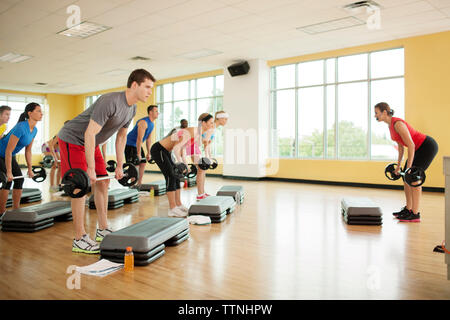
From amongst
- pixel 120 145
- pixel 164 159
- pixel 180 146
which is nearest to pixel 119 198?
pixel 164 159

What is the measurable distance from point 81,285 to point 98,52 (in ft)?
23.1

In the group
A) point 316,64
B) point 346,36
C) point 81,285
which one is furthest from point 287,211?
point 316,64

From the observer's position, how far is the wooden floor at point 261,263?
2.10m

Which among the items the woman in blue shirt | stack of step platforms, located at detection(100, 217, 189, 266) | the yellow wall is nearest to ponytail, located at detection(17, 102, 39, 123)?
the woman in blue shirt

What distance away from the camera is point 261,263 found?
2639 mm

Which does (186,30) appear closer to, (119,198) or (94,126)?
(119,198)

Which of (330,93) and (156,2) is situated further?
(330,93)

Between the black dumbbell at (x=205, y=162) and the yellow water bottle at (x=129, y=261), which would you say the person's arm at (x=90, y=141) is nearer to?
the yellow water bottle at (x=129, y=261)

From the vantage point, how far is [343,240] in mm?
3295

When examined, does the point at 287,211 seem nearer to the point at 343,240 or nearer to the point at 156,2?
the point at 343,240

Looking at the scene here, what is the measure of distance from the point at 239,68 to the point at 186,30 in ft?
8.53

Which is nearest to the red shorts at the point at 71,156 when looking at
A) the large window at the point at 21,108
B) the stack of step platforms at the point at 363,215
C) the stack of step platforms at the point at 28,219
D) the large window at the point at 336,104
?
the stack of step platforms at the point at 28,219

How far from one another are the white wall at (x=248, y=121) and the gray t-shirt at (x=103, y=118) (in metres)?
6.14

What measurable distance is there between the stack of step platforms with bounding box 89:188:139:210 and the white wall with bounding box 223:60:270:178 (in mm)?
4091
